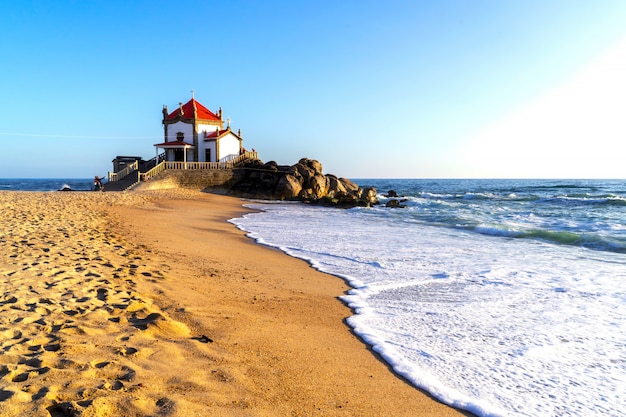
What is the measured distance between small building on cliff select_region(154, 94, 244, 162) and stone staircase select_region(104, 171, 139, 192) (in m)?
6.01

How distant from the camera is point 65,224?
12336 millimetres

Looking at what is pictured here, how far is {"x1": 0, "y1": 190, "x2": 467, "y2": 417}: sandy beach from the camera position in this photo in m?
3.28

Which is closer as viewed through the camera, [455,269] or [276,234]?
[455,269]

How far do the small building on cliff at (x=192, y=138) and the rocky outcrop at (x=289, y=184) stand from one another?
3522mm

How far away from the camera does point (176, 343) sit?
443cm

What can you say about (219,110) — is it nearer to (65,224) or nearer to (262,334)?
(65,224)

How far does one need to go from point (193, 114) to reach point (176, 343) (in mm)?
40465

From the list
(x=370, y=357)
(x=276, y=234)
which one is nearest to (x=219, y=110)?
(x=276, y=234)

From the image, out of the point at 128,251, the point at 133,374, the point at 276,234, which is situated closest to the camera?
the point at 133,374

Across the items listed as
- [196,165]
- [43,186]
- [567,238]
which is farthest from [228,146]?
[43,186]

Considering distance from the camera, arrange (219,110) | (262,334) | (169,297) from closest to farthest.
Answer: (262,334), (169,297), (219,110)

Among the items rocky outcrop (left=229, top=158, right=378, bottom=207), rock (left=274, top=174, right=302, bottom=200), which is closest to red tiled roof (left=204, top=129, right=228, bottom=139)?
rocky outcrop (left=229, top=158, right=378, bottom=207)

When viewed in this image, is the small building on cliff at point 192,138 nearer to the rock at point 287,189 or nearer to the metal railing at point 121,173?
the metal railing at point 121,173

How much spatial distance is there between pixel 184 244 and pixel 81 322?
6634mm
